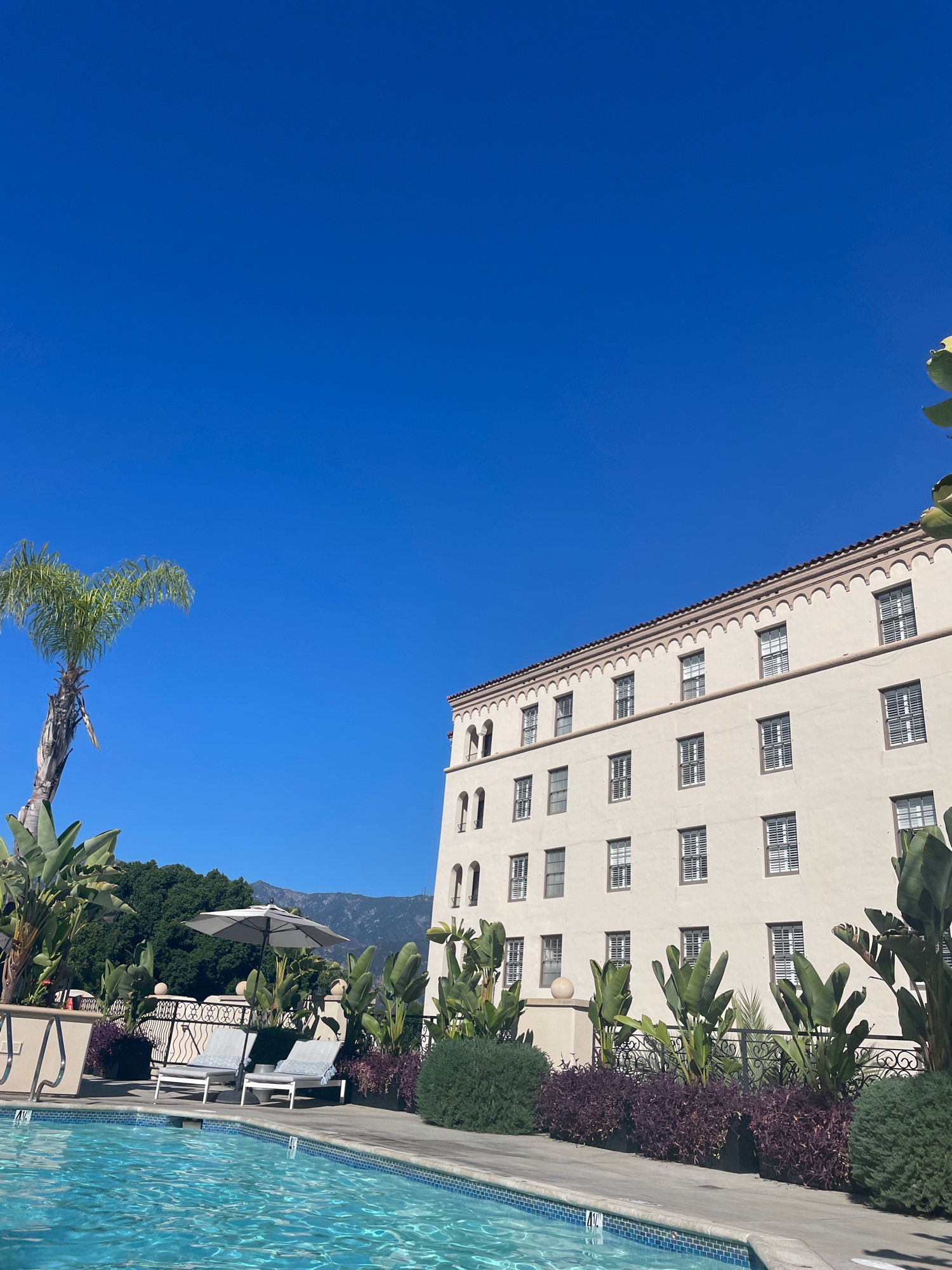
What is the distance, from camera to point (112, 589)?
2047 cm

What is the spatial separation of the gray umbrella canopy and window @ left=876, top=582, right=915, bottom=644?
14.1 meters

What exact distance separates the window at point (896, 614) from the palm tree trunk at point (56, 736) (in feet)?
60.5

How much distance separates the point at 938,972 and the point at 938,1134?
1.76 meters

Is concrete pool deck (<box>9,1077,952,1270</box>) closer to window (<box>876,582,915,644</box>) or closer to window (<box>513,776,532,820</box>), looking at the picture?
window (<box>876,582,915,644</box>)

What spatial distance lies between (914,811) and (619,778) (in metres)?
8.78

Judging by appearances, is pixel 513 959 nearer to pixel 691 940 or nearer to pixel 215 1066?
pixel 691 940

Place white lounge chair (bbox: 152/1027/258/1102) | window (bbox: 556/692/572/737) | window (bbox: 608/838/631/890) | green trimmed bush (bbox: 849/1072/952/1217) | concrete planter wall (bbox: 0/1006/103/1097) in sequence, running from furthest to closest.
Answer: window (bbox: 556/692/572/737) → window (bbox: 608/838/631/890) → white lounge chair (bbox: 152/1027/258/1102) → concrete planter wall (bbox: 0/1006/103/1097) → green trimmed bush (bbox: 849/1072/952/1217)

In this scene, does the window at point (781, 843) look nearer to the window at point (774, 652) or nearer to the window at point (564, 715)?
the window at point (774, 652)

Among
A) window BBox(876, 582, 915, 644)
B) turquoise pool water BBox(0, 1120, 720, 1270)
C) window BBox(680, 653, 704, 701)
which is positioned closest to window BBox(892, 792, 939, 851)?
window BBox(876, 582, 915, 644)

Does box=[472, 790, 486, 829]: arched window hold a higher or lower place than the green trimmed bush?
higher

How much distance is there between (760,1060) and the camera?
40.5 ft

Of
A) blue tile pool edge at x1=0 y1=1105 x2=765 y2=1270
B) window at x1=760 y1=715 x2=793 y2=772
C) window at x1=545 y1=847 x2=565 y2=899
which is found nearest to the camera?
blue tile pool edge at x1=0 y1=1105 x2=765 y2=1270

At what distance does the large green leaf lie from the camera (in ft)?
21.7

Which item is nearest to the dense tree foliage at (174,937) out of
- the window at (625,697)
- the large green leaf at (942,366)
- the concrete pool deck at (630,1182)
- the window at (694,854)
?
the window at (625,697)
